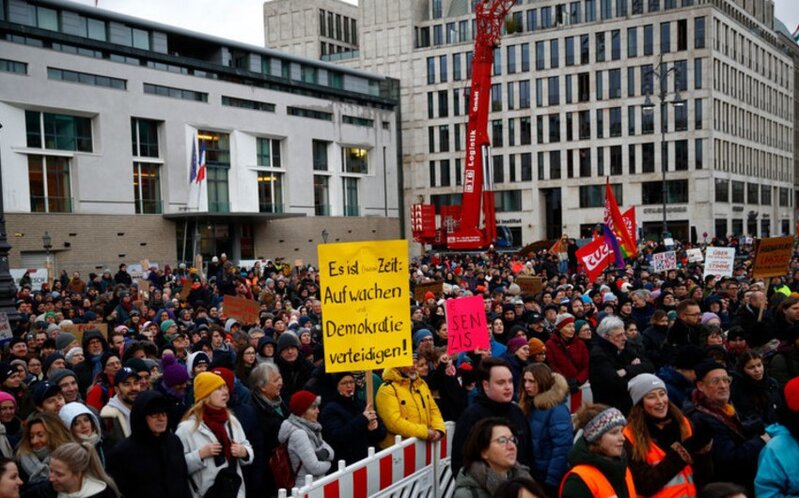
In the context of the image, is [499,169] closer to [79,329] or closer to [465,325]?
[79,329]

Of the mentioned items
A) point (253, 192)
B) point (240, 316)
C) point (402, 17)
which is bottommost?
point (240, 316)

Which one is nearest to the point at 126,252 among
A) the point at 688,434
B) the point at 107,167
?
the point at 107,167

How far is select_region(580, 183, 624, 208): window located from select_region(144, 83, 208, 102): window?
109ft

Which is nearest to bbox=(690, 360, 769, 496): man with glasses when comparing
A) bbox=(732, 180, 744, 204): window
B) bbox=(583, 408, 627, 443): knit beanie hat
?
bbox=(583, 408, 627, 443): knit beanie hat

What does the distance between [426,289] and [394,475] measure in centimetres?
1156

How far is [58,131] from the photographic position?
40844 millimetres

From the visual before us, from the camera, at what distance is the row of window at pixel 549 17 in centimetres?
6299

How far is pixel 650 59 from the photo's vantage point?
62.2 metres

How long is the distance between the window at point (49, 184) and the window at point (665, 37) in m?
46.3

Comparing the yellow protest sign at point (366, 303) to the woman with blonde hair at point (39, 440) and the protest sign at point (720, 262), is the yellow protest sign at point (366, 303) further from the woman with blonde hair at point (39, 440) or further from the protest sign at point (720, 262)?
the protest sign at point (720, 262)

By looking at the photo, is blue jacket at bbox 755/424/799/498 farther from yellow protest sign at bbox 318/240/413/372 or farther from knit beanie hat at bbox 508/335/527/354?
knit beanie hat at bbox 508/335/527/354

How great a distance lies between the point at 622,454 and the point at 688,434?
2.31 feet

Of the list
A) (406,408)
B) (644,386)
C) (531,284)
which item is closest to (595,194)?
(531,284)

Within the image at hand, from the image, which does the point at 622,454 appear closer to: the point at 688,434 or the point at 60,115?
the point at 688,434
